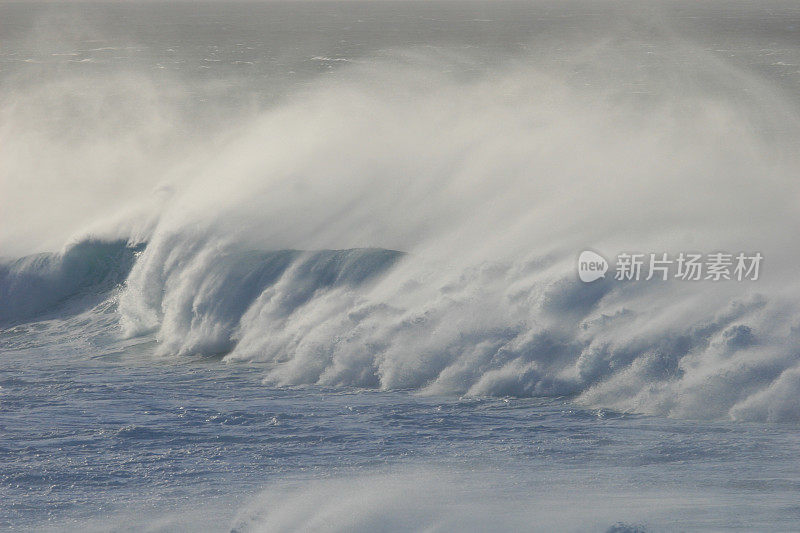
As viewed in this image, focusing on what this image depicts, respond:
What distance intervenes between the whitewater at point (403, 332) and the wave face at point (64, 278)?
6 centimetres

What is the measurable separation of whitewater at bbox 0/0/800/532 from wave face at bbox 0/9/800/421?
0.05 meters

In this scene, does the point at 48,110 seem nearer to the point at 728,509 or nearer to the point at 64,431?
the point at 64,431

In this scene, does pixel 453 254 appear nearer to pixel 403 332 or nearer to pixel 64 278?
pixel 403 332

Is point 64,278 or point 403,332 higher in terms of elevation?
point 64,278

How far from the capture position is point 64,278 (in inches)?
680

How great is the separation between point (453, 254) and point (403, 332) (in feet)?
7.45

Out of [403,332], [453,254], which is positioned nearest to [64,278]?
[453,254]

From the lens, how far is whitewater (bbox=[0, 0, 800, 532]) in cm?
872

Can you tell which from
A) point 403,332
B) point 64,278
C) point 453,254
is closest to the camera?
point 403,332

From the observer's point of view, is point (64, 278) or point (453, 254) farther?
point (64, 278)

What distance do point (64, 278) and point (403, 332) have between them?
7.65 m

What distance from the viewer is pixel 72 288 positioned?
17.0m

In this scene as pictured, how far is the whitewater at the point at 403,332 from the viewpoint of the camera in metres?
8.72

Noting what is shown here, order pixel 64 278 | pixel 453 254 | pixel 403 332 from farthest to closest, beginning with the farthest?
pixel 64 278 → pixel 453 254 → pixel 403 332
